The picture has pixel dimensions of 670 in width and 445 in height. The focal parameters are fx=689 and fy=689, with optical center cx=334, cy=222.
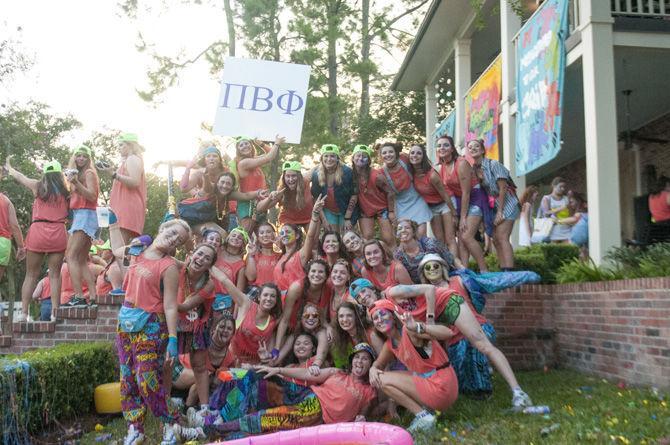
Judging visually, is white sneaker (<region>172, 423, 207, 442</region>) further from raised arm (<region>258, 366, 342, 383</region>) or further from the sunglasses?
the sunglasses

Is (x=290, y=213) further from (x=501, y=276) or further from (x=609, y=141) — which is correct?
(x=609, y=141)

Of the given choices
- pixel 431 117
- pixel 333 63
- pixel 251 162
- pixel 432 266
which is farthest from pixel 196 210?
pixel 333 63

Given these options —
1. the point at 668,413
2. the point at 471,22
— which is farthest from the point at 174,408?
the point at 471,22

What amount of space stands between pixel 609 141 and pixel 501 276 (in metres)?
2.17

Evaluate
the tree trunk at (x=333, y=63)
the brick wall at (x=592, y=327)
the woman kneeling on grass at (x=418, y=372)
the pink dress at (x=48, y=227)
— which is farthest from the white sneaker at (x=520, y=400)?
the tree trunk at (x=333, y=63)

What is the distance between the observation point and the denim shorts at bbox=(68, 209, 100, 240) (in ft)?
22.5

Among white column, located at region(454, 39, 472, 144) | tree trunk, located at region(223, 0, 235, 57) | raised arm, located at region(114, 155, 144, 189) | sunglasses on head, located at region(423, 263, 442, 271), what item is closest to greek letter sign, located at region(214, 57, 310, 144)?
raised arm, located at region(114, 155, 144, 189)

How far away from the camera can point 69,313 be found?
6973 millimetres

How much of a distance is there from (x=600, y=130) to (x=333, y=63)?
12510mm

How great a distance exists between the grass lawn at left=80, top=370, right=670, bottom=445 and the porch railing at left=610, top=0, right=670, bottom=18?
180 inches

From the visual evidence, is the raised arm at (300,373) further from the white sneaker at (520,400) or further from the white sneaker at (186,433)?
the white sneaker at (520,400)

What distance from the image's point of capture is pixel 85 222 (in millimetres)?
6859

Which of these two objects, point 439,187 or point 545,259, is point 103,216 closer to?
point 439,187

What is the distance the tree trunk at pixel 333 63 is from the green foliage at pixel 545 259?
9924 mm
